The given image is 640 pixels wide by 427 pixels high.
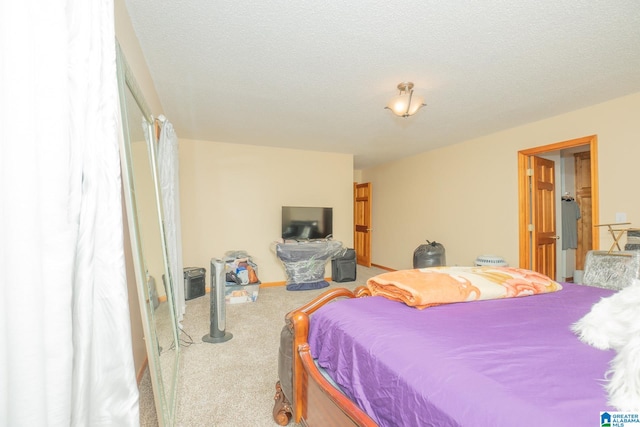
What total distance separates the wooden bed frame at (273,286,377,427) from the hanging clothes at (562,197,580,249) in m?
4.57

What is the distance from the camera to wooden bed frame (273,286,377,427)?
107 cm

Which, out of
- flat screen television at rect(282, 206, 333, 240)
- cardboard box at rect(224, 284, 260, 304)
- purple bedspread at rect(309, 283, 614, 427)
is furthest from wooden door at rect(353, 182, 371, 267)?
purple bedspread at rect(309, 283, 614, 427)

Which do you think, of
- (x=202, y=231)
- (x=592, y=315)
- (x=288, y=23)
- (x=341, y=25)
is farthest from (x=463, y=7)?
(x=202, y=231)

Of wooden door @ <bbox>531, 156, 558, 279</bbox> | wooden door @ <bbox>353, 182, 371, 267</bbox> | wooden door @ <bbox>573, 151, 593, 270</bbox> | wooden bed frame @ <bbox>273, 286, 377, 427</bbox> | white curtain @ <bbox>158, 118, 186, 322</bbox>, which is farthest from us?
wooden door @ <bbox>353, 182, 371, 267</bbox>

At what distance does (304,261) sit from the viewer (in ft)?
15.0

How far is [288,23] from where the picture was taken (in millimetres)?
1853

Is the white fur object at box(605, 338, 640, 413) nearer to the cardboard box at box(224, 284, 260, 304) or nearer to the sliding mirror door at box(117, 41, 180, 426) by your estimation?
the sliding mirror door at box(117, 41, 180, 426)

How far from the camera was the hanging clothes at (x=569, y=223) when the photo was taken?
4.61 meters

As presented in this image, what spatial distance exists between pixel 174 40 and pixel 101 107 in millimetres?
1467

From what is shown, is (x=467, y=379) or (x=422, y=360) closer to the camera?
(x=467, y=379)

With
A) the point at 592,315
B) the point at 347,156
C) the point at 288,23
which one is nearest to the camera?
the point at 592,315

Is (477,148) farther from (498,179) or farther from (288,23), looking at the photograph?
(288,23)

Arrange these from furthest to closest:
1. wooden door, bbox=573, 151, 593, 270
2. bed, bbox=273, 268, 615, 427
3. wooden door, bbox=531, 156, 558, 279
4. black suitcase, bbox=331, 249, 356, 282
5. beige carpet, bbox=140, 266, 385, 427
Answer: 1. black suitcase, bbox=331, 249, 356, 282
2. wooden door, bbox=573, 151, 593, 270
3. wooden door, bbox=531, 156, 558, 279
4. beige carpet, bbox=140, 266, 385, 427
5. bed, bbox=273, 268, 615, 427

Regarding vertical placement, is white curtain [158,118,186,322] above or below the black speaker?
above
